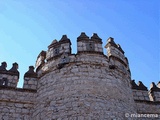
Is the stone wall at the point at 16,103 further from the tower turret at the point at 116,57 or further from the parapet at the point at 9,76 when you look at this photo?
the tower turret at the point at 116,57

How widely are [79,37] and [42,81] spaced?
1.79 meters

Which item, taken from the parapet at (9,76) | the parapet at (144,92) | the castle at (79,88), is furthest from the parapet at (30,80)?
the parapet at (144,92)

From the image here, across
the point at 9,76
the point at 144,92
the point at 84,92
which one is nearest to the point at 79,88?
the point at 84,92

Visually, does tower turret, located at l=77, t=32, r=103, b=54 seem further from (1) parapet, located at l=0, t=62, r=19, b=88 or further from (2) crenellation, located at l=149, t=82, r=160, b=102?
(2) crenellation, located at l=149, t=82, r=160, b=102

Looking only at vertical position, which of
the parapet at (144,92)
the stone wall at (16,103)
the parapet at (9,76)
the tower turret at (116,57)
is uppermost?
the tower turret at (116,57)

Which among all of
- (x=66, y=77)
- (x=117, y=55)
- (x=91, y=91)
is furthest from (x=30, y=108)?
(x=117, y=55)

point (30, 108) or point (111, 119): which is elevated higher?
point (30, 108)

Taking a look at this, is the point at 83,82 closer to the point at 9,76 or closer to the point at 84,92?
the point at 84,92

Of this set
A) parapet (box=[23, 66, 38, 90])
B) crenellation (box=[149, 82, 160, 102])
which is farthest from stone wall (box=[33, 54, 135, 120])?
crenellation (box=[149, 82, 160, 102])

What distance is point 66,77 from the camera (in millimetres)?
6875

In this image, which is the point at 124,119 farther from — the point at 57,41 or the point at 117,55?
the point at 57,41

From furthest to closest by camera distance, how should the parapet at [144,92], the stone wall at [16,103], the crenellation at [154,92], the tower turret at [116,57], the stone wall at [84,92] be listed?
1. the crenellation at [154,92]
2. the parapet at [144,92]
3. the tower turret at [116,57]
4. the stone wall at [16,103]
5. the stone wall at [84,92]

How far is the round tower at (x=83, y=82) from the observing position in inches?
244

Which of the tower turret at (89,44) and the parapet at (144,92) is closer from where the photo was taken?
the tower turret at (89,44)
